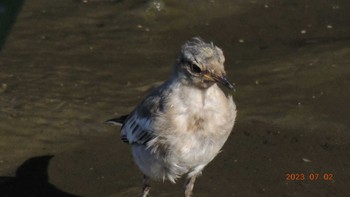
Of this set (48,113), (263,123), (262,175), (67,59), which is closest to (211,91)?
(262,175)

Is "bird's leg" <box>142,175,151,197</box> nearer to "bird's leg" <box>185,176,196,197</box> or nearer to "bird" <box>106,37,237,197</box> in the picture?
"bird's leg" <box>185,176,196,197</box>

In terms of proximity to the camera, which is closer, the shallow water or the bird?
the bird

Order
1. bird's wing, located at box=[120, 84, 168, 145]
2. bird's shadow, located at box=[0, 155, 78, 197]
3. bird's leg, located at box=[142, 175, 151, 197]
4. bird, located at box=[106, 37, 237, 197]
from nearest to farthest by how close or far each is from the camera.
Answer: bird, located at box=[106, 37, 237, 197], bird's wing, located at box=[120, 84, 168, 145], bird's leg, located at box=[142, 175, 151, 197], bird's shadow, located at box=[0, 155, 78, 197]

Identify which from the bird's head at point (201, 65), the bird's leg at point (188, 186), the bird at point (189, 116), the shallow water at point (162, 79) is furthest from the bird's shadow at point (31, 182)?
the bird's head at point (201, 65)

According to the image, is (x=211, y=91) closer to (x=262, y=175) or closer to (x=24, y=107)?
(x=262, y=175)

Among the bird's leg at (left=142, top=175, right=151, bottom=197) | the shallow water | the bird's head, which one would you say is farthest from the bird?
the shallow water

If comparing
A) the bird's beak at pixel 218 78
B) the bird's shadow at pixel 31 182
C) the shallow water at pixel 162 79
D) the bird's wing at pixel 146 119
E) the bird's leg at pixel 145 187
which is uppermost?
the bird's beak at pixel 218 78

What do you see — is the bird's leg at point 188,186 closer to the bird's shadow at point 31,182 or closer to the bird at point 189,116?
the bird at point 189,116
